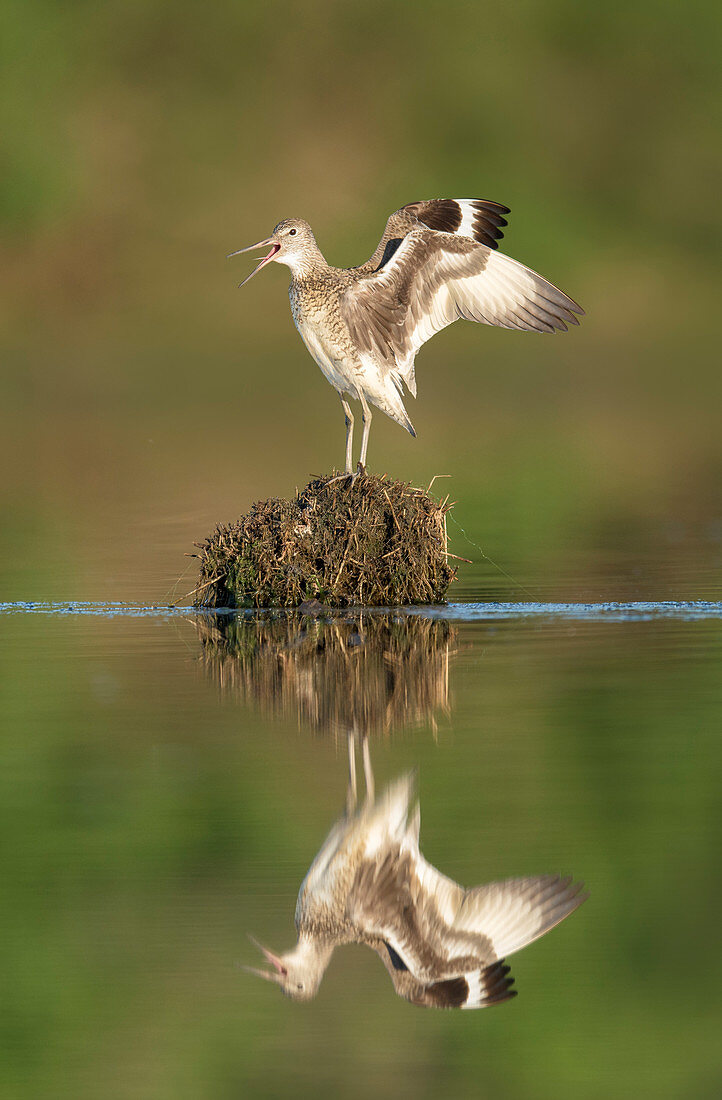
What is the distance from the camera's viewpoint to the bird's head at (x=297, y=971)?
6613 mm

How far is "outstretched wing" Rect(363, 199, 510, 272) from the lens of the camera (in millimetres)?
13711

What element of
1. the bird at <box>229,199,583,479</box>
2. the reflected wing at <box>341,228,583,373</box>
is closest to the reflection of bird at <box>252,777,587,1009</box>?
the bird at <box>229,199,583,479</box>

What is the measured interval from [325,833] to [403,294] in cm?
649

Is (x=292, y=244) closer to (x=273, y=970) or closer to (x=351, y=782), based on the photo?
(x=351, y=782)

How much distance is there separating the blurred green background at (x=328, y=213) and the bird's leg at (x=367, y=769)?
600 inches

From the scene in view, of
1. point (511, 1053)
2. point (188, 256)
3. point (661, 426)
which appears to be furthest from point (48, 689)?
point (188, 256)

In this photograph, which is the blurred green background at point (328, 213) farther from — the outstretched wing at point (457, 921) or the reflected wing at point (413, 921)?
the outstretched wing at point (457, 921)

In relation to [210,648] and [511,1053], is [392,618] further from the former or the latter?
[511,1053]

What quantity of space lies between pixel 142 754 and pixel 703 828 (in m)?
2.66

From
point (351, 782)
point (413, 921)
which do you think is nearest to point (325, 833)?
point (351, 782)

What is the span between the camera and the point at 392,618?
13.1 meters

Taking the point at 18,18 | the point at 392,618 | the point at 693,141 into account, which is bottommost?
the point at 392,618

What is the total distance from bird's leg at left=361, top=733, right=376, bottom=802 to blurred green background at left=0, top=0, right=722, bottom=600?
15251 mm

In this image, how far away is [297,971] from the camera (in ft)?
22.0
